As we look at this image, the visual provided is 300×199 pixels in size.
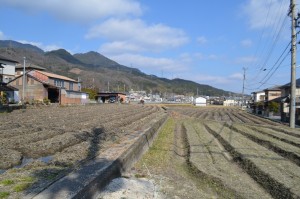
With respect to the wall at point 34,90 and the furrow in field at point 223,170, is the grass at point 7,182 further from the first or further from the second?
the wall at point 34,90

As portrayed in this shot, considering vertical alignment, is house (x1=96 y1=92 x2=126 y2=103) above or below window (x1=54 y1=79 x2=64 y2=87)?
below

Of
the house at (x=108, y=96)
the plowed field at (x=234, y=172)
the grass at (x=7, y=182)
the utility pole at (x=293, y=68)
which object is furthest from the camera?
the house at (x=108, y=96)

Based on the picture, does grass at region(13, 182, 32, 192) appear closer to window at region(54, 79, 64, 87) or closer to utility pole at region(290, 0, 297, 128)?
utility pole at region(290, 0, 297, 128)

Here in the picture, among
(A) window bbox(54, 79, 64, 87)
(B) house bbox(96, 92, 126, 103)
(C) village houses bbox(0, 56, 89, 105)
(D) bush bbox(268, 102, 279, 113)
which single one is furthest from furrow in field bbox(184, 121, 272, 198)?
(B) house bbox(96, 92, 126, 103)

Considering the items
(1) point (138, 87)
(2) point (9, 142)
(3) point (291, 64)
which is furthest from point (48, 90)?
(1) point (138, 87)

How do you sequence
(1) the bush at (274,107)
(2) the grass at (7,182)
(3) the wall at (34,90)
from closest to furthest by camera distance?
(2) the grass at (7,182)
(3) the wall at (34,90)
(1) the bush at (274,107)

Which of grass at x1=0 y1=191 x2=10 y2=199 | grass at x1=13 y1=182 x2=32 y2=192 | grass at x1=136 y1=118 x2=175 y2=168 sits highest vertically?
grass at x1=0 y1=191 x2=10 y2=199

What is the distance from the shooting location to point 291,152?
13.5 metres

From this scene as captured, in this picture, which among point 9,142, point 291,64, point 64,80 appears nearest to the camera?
point 9,142

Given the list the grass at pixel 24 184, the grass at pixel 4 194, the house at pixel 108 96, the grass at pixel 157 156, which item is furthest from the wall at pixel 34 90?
the grass at pixel 4 194

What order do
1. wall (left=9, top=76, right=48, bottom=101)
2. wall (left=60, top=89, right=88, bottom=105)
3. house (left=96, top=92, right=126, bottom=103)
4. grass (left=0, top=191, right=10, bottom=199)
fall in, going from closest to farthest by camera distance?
grass (left=0, top=191, right=10, bottom=199) → wall (left=9, top=76, right=48, bottom=101) → wall (left=60, top=89, right=88, bottom=105) → house (left=96, top=92, right=126, bottom=103)

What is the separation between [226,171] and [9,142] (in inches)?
291

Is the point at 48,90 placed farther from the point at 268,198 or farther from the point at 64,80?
the point at 268,198

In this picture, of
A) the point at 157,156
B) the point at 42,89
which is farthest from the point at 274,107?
the point at 157,156
